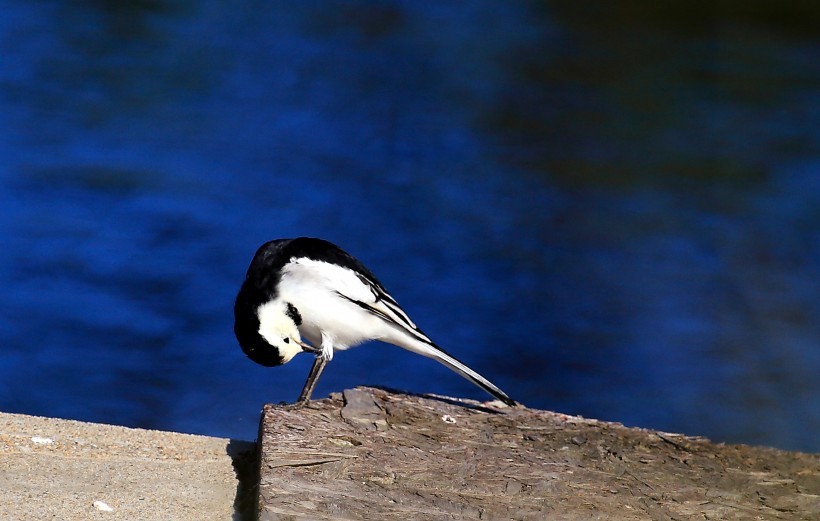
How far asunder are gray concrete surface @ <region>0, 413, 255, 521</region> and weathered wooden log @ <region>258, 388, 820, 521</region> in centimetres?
18

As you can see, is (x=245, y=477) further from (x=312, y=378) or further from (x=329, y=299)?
(x=329, y=299)

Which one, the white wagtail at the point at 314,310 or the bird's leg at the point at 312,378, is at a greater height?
the white wagtail at the point at 314,310

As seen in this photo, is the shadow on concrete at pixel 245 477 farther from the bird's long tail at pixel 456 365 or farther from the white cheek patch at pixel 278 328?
the bird's long tail at pixel 456 365

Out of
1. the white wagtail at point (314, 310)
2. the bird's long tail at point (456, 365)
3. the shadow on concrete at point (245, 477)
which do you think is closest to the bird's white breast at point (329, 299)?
the white wagtail at point (314, 310)

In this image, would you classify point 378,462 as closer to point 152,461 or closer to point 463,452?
point 463,452

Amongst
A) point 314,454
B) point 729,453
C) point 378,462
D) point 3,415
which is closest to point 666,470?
point 729,453

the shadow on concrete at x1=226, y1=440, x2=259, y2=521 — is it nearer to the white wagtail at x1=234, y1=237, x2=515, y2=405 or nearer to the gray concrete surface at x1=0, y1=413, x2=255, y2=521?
the gray concrete surface at x1=0, y1=413, x2=255, y2=521

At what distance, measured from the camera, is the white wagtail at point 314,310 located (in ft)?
9.24

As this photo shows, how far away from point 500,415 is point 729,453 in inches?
27.1

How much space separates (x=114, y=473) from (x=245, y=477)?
1.13 ft

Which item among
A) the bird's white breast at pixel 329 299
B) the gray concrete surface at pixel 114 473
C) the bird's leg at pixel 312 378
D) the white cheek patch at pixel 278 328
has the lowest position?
the gray concrete surface at pixel 114 473

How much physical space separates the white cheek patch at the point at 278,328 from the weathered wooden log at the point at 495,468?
24cm

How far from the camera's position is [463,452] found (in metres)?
2.46

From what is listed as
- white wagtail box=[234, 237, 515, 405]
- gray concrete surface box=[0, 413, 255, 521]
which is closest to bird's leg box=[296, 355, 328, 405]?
white wagtail box=[234, 237, 515, 405]
